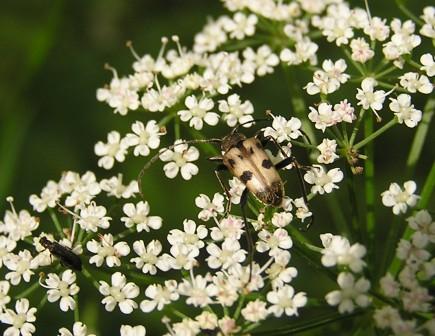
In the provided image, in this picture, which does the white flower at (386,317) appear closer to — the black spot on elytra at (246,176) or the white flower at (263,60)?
the black spot on elytra at (246,176)

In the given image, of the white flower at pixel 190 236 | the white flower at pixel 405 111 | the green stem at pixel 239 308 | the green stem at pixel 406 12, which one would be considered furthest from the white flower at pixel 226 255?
the green stem at pixel 406 12

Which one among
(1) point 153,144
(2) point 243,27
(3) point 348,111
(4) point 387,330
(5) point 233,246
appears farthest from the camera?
(2) point 243,27

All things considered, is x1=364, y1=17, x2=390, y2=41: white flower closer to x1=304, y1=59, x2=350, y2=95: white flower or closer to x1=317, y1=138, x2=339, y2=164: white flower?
x1=304, y1=59, x2=350, y2=95: white flower

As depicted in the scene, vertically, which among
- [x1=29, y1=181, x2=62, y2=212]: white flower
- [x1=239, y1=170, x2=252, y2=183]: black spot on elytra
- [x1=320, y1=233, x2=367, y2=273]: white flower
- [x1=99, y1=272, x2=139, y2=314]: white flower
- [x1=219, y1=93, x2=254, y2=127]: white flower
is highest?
[x1=219, y1=93, x2=254, y2=127]: white flower

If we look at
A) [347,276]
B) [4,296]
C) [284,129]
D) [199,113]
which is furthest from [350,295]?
[4,296]

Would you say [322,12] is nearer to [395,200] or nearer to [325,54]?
[325,54]

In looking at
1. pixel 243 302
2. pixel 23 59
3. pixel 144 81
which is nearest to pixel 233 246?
pixel 243 302

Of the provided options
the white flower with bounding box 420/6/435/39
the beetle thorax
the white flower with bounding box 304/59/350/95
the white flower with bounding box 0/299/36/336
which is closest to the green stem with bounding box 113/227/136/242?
the white flower with bounding box 0/299/36/336
